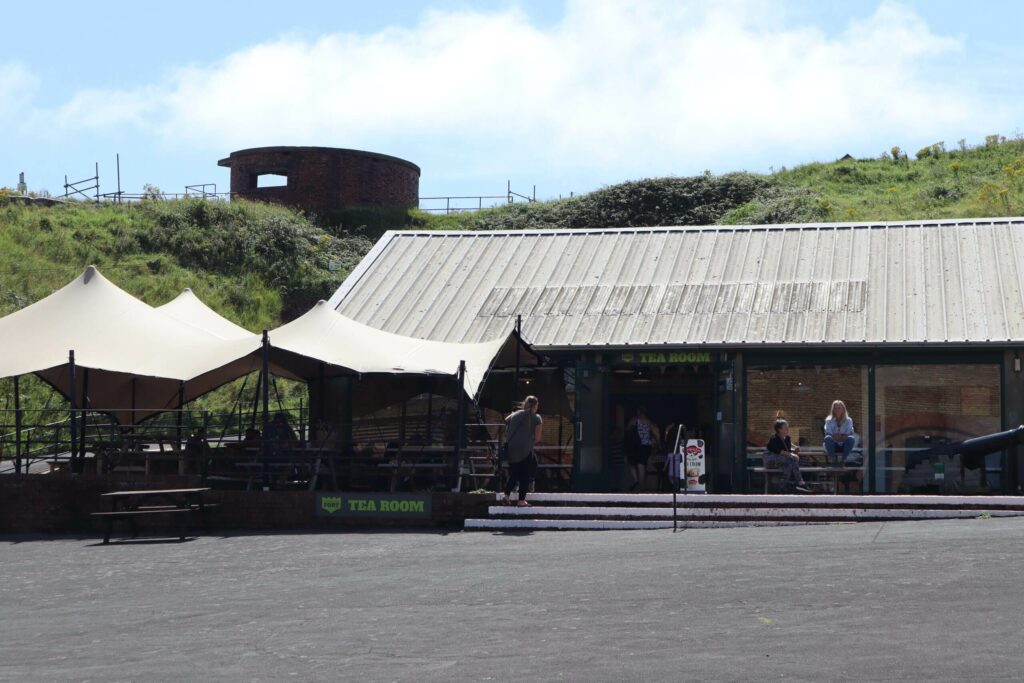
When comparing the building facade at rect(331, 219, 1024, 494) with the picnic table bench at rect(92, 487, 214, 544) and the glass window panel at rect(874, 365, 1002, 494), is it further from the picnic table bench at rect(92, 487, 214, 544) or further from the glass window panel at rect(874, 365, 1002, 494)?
the picnic table bench at rect(92, 487, 214, 544)

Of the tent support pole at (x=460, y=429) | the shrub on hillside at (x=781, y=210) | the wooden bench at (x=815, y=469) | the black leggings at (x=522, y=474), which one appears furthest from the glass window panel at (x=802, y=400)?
the shrub on hillside at (x=781, y=210)

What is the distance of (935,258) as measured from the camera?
24.2 meters

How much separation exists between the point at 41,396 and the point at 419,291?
12.0m

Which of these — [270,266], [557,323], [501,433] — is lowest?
[501,433]

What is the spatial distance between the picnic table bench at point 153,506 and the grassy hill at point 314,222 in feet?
52.2

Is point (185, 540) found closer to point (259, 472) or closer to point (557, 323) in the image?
point (259, 472)

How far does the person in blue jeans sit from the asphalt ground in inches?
154

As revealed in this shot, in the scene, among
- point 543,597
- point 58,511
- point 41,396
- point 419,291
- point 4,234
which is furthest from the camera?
point 4,234

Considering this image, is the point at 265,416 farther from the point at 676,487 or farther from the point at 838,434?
the point at 838,434

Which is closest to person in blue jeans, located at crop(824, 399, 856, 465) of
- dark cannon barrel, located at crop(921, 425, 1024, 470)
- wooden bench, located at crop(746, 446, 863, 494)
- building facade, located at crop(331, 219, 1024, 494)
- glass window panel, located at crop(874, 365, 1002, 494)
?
wooden bench, located at crop(746, 446, 863, 494)

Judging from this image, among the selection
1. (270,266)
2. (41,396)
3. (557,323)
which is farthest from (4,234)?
(557,323)

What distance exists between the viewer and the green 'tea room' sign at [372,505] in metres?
17.9

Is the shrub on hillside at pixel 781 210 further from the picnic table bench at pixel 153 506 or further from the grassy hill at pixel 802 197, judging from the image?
the picnic table bench at pixel 153 506

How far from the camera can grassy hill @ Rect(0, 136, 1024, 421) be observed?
4141 centimetres
